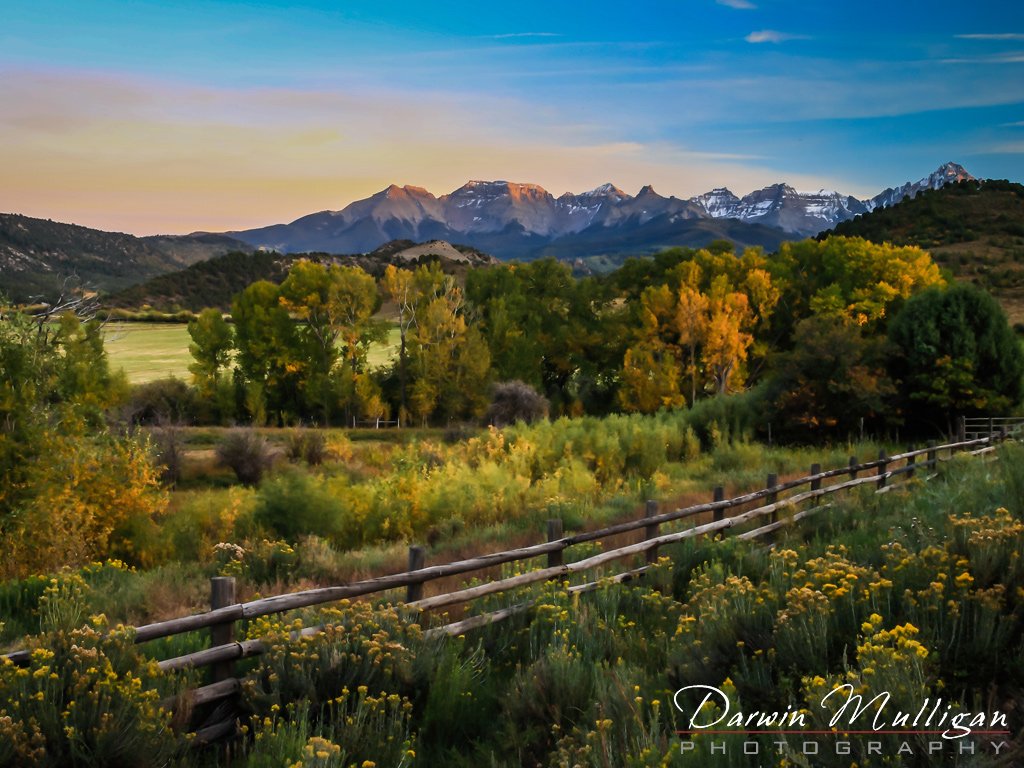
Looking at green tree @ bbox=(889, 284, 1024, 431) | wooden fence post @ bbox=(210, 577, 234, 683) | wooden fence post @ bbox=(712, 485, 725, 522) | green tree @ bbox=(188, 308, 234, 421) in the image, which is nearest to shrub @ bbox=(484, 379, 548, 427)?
green tree @ bbox=(889, 284, 1024, 431)

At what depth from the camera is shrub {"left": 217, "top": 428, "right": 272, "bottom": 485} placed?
110 ft

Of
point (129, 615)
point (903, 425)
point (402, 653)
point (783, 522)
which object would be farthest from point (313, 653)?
point (903, 425)

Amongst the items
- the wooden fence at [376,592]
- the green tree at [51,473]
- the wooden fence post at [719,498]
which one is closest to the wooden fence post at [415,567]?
the wooden fence at [376,592]

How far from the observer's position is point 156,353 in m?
84.4

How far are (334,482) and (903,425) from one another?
26005mm

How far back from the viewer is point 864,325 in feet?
147

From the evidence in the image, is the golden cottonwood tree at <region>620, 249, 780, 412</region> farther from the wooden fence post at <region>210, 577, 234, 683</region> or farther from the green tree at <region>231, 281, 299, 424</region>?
the wooden fence post at <region>210, 577, 234, 683</region>

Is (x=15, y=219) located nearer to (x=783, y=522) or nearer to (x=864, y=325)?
(x=864, y=325)

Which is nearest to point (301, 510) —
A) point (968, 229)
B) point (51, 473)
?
point (51, 473)

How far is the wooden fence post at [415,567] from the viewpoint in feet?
22.0

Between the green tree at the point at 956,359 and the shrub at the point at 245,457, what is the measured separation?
27623 millimetres

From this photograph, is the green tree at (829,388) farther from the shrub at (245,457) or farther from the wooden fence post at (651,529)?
the wooden fence post at (651,529)

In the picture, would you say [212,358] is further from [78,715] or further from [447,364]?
[78,715]

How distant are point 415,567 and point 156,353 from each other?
283 feet
